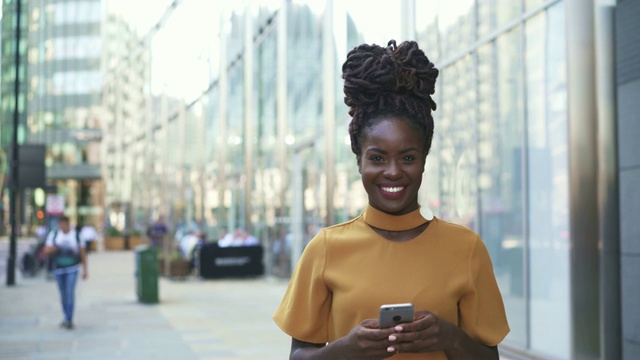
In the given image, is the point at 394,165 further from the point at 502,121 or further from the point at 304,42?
the point at 304,42

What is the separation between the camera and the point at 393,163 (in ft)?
7.55

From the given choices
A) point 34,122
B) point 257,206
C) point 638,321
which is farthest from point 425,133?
point 34,122

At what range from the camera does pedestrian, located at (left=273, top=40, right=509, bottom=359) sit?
2.29 m

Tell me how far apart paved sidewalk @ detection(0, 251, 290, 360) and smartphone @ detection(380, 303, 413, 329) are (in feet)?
25.4

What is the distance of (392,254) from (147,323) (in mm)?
11085

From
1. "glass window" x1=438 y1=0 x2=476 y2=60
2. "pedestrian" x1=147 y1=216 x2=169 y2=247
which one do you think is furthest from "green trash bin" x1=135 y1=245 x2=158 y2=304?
"pedestrian" x1=147 y1=216 x2=169 y2=247

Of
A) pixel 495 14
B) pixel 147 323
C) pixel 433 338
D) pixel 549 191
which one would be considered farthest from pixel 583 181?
pixel 147 323

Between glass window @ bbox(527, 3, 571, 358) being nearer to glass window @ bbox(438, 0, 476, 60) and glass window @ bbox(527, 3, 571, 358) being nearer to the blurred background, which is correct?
the blurred background

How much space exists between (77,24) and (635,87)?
6717 cm

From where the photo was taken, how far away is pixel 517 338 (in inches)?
384

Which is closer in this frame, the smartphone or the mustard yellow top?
the smartphone

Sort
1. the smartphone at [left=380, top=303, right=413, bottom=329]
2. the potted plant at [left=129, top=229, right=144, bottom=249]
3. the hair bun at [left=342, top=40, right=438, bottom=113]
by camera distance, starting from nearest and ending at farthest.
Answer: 1. the smartphone at [left=380, top=303, right=413, bottom=329]
2. the hair bun at [left=342, top=40, right=438, bottom=113]
3. the potted plant at [left=129, top=229, right=144, bottom=249]

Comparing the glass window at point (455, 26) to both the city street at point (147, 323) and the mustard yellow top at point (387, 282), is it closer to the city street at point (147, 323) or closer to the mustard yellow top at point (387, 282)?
the city street at point (147, 323)

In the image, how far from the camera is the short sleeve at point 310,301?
2.37 metres
